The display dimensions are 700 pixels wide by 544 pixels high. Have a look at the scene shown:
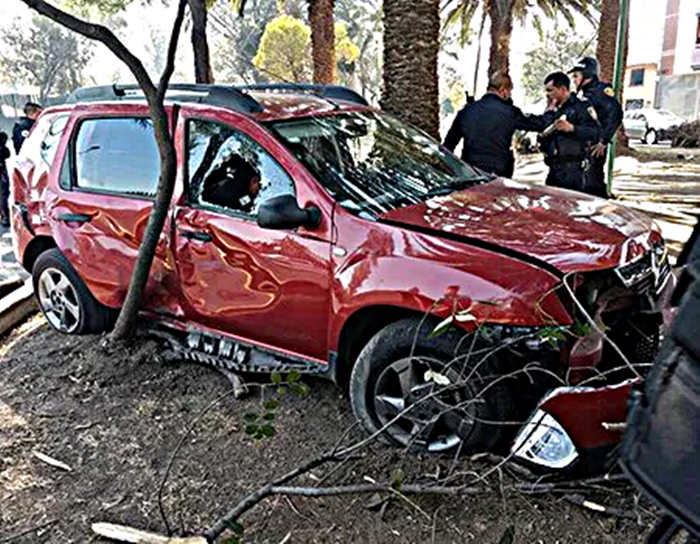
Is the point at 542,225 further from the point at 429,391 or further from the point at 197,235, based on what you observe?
the point at 197,235

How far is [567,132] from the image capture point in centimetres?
626

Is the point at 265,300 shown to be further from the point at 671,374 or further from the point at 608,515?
the point at 671,374

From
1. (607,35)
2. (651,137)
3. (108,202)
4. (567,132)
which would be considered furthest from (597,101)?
(651,137)

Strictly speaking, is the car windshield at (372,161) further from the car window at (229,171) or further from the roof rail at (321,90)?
the roof rail at (321,90)

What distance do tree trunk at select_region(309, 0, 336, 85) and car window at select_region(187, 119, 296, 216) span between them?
10.5 metres

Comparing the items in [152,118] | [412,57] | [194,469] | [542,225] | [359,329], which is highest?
[412,57]

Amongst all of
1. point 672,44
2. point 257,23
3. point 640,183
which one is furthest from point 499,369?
point 257,23

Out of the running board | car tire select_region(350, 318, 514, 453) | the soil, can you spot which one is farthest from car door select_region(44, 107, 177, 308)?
car tire select_region(350, 318, 514, 453)

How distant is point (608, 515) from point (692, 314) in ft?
6.92

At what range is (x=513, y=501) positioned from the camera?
3.03 metres

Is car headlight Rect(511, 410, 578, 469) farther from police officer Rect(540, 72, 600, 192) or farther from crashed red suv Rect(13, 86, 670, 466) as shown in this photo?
police officer Rect(540, 72, 600, 192)

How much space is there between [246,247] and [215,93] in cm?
111

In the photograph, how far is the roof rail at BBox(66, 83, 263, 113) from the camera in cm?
420

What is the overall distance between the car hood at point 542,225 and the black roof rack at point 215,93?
51.4 inches
